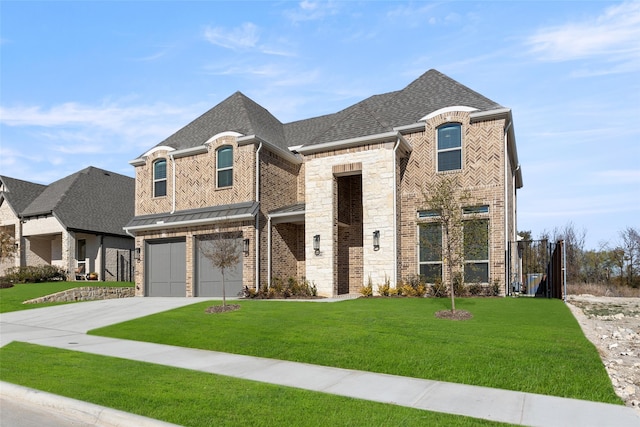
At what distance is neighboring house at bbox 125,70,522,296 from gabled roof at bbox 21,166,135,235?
8420mm

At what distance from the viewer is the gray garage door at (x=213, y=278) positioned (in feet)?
66.8

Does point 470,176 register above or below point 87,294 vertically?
above

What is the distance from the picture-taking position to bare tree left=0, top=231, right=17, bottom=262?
29078 mm

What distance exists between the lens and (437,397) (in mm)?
6504

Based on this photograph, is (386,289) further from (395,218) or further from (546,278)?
(546,278)

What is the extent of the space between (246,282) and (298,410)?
47.0ft

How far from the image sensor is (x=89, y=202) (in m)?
32.1

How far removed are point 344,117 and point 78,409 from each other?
16925mm

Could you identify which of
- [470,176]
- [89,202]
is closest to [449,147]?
[470,176]

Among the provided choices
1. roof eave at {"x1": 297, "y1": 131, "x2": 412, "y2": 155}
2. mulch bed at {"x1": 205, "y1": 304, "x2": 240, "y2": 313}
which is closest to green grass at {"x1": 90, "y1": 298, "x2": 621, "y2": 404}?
mulch bed at {"x1": 205, "y1": 304, "x2": 240, "y2": 313}

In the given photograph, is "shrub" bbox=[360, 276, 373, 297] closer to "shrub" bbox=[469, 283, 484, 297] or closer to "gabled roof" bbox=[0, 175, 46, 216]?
"shrub" bbox=[469, 283, 484, 297]

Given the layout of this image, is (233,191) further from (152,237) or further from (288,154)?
(152,237)

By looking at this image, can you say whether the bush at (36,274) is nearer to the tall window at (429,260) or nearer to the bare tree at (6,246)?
the bare tree at (6,246)

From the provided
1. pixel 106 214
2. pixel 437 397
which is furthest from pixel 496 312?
pixel 106 214
